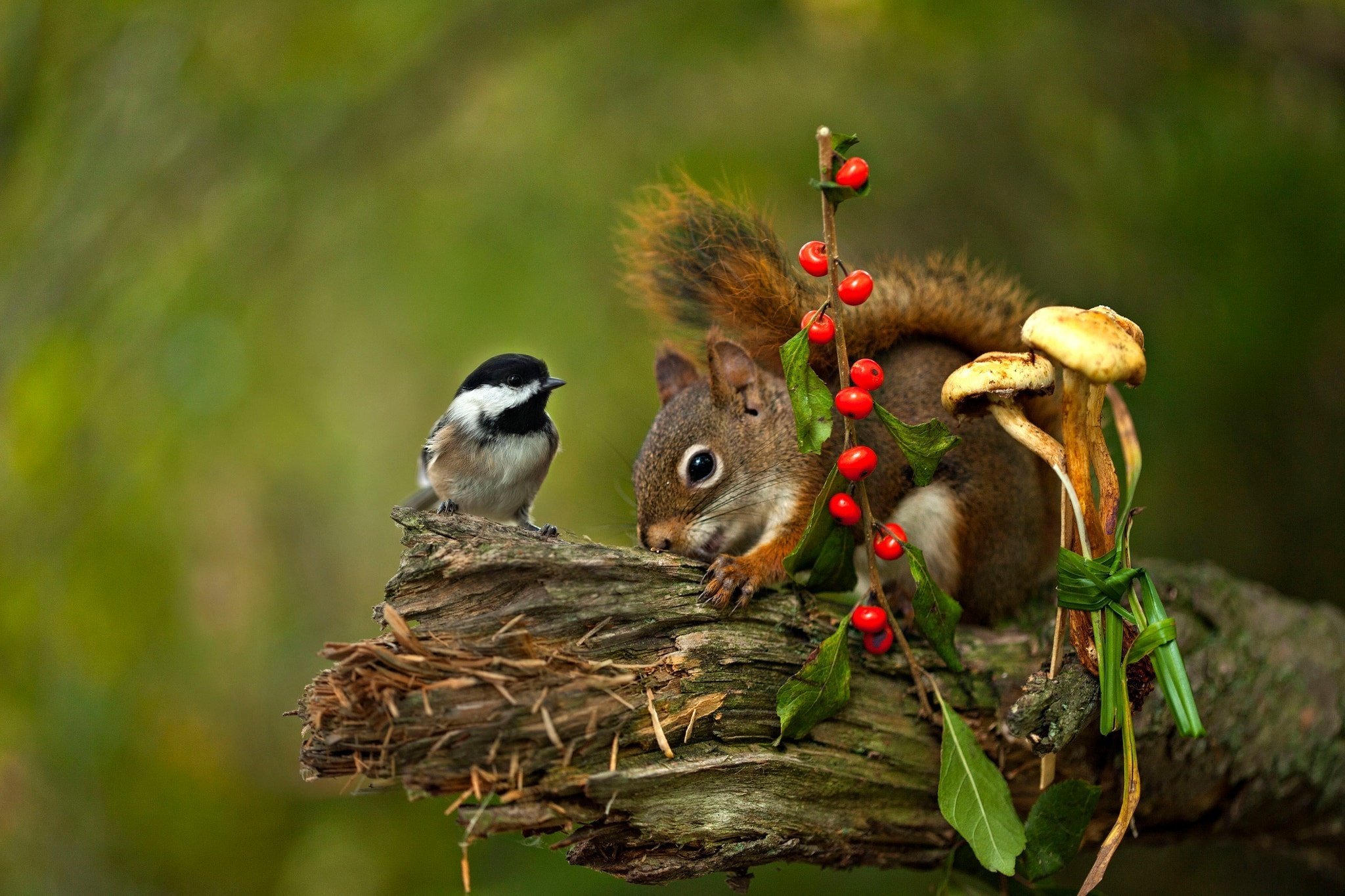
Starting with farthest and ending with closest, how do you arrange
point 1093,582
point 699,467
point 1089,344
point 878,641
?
point 699,467 < point 878,641 < point 1093,582 < point 1089,344

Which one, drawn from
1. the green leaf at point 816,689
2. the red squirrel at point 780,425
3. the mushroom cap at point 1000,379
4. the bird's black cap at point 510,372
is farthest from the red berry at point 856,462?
the bird's black cap at point 510,372

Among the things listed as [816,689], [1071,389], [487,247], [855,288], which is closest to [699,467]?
[816,689]

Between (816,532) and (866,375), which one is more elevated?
(866,375)

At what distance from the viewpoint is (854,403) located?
1.50 meters

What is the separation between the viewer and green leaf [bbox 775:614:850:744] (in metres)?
1.59

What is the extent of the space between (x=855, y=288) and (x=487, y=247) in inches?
97.1

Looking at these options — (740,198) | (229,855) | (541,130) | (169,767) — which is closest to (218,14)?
(541,130)

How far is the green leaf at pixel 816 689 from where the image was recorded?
1586 millimetres

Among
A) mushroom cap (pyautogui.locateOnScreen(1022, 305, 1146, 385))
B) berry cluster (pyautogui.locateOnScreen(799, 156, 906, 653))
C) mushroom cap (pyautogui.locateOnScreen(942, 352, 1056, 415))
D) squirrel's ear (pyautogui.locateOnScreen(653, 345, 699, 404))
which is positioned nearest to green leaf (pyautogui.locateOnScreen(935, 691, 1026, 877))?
berry cluster (pyautogui.locateOnScreen(799, 156, 906, 653))

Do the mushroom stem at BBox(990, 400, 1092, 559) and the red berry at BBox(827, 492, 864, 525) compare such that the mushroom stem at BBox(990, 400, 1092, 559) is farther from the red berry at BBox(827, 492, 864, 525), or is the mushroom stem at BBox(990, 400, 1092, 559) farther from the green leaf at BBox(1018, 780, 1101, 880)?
the green leaf at BBox(1018, 780, 1101, 880)

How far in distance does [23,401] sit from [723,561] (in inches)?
99.6

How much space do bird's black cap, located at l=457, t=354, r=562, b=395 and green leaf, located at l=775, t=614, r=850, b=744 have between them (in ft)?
2.32

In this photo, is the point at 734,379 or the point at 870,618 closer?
the point at 870,618

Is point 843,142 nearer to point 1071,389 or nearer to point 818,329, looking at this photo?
point 818,329
